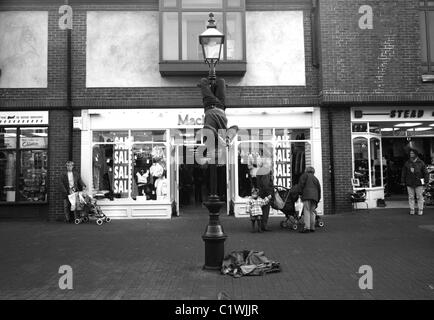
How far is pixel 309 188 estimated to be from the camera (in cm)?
1110

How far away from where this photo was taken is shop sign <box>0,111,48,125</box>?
1378 centimetres

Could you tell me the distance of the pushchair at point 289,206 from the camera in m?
11.3

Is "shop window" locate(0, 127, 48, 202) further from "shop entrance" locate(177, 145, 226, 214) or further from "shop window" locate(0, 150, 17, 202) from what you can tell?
"shop entrance" locate(177, 145, 226, 214)

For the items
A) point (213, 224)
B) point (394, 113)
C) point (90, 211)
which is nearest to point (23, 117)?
point (90, 211)

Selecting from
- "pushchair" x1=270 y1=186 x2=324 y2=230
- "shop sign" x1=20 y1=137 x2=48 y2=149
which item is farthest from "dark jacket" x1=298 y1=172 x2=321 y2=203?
"shop sign" x1=20 y1=137 x2=48 y2=149

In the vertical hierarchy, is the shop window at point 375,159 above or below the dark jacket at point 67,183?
above

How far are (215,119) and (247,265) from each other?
99.4 inches

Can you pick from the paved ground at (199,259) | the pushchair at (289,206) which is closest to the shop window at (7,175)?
the paved ground at (199,259)

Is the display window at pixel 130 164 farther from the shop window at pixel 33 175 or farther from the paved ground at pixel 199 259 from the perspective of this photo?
the shop window at pixel 33 175

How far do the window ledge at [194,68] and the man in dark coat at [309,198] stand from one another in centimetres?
436

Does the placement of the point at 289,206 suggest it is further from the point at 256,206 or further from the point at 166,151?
the point at 166,151

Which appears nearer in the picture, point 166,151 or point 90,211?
point 90,211

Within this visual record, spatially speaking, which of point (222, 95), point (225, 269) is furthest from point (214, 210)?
point (222, 95)

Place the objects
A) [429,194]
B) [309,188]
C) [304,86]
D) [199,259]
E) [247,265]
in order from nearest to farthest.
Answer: [247,265]
[199,259]
[309,188]
[304,86]
[429,194]
